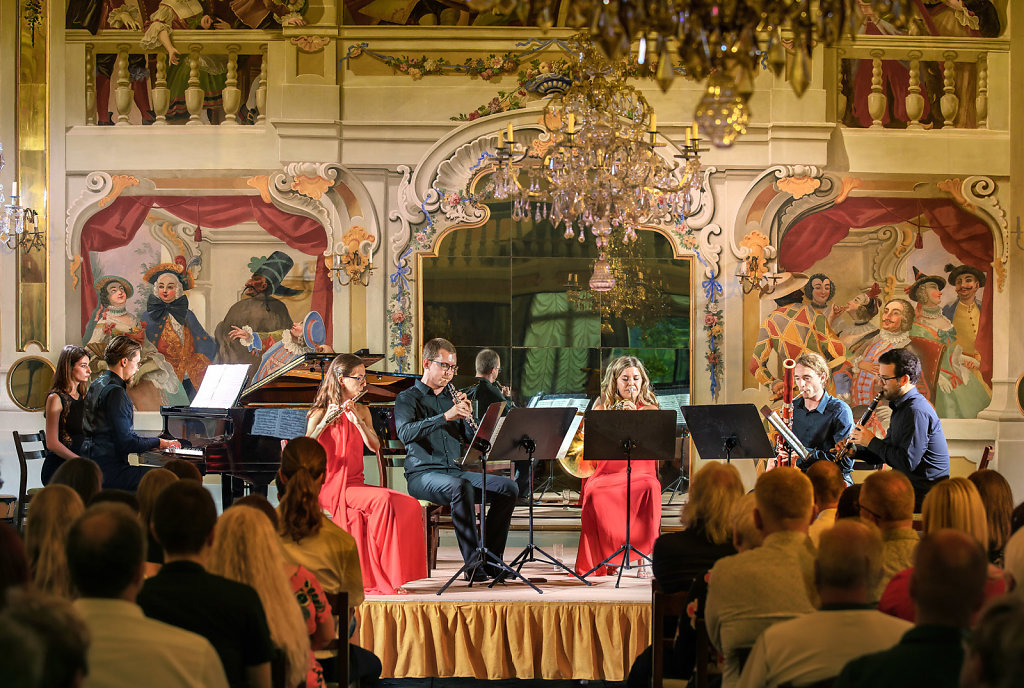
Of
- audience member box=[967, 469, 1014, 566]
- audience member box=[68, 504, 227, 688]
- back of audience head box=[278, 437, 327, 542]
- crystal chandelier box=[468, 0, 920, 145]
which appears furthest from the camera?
audience member box=[967, 469, 1014, 566]

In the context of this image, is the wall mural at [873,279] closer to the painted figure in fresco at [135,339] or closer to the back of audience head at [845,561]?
the painted figure in fresco at [135,339]

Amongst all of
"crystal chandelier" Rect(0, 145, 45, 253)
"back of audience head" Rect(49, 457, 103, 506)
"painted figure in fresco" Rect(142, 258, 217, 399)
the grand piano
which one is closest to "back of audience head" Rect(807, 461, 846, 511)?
"back of audience head" Rect(49, 457, 103, 506)

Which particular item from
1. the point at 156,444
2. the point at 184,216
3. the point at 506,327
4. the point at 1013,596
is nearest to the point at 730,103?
the point at 1013,596

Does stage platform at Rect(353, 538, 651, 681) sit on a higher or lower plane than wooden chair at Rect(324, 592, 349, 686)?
lower

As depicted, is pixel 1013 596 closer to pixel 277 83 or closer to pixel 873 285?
pixel 873 285

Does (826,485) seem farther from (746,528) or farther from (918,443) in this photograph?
(918,443)

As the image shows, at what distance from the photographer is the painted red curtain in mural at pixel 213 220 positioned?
8.86m

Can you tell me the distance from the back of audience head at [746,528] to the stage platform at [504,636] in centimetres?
234

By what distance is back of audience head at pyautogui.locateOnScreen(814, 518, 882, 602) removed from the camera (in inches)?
102

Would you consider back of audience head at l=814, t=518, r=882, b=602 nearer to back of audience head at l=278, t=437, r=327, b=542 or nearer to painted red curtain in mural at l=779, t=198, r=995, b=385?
back of audience head at l=278, t=437, r=327, b=542

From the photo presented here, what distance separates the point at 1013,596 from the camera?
1932mm

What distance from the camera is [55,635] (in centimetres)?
178

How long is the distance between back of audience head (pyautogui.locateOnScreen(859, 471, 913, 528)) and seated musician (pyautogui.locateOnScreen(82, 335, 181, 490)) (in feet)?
15.4

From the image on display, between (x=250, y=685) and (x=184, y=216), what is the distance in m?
6.70
